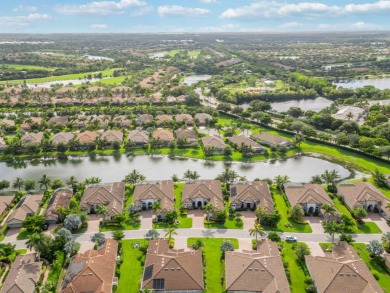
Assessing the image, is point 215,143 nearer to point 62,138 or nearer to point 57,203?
point 62,138

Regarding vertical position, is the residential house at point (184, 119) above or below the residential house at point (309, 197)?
above

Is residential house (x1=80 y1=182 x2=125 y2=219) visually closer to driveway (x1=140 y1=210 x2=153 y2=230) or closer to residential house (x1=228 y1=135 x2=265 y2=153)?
driveway (x1=140 y1=210 x2=153 y2=230)

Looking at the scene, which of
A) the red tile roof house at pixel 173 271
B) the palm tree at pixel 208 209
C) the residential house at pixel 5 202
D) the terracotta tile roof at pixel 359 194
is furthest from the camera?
the terracotta tile roof at pixel 359 194

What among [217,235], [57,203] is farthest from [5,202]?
[217,235]

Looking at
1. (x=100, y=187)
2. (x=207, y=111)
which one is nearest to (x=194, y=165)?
(x=100, y=187)

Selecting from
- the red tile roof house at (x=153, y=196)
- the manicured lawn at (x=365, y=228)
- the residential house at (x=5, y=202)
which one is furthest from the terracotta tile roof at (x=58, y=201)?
the manicured lawn at (x=365, y=228)

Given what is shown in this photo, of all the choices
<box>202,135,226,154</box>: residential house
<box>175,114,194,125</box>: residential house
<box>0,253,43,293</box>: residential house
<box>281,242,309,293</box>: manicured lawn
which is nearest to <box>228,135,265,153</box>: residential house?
<box>202,135,226,154</box>: residential house

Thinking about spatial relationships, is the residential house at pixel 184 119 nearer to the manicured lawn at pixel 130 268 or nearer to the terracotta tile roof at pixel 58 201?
the terracotta tile roof at pixel 58 201

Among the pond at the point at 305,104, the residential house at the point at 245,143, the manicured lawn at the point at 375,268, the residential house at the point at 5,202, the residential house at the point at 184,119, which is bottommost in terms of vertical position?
the manicured lawn at the point at 375,268
